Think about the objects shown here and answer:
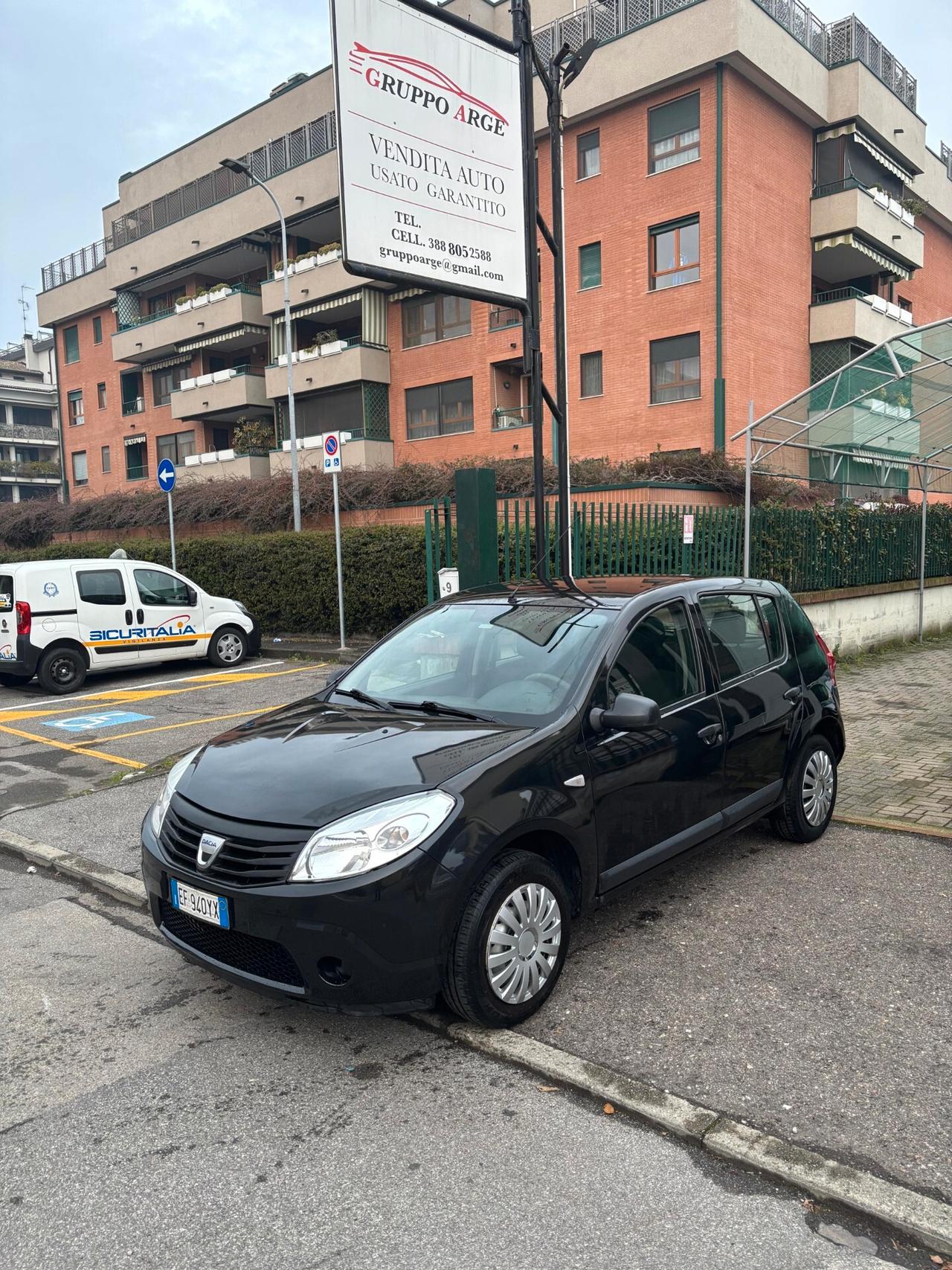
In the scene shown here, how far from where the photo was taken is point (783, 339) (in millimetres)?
24906

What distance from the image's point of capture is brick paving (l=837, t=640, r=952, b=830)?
6352mm

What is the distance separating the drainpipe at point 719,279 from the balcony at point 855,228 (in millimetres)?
4686

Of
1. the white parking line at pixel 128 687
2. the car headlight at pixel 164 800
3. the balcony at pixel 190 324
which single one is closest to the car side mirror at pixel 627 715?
the car headlight at pixel 164 800

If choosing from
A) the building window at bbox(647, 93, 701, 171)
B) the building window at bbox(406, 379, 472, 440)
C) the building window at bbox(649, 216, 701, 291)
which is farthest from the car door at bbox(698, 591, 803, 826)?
the building window at bbox(406, 379, 472, 440)

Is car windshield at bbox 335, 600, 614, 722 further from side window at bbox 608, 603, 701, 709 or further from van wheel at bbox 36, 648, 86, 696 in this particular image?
van wheel at bbox 36, 648, 86, 696

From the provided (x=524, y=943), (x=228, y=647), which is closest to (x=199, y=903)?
(x=524, y=943)

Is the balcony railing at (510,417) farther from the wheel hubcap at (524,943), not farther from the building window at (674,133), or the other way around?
the wheel hubcap at (524,943)

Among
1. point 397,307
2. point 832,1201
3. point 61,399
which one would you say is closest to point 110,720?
point 832,1201

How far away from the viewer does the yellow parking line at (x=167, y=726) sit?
8.99 m

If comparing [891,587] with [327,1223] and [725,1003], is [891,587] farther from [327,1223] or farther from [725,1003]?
[327,1223]

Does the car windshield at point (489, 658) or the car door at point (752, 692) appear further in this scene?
the car door at point (752, 692)

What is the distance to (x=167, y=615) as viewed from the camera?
13.0 metres

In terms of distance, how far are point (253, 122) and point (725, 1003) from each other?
1408 inches

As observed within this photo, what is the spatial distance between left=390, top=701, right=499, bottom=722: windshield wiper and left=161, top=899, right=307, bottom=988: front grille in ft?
4.04
